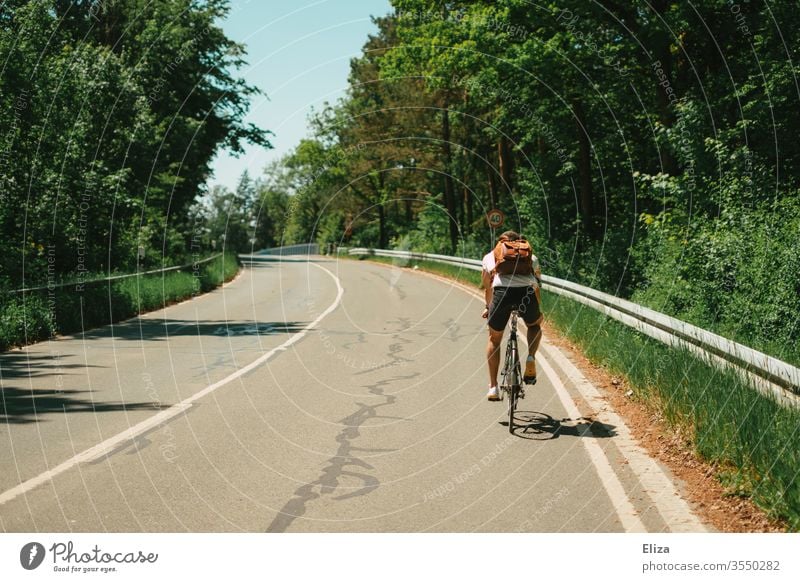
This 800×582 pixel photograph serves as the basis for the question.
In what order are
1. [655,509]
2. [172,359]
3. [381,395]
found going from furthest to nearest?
[172,359]
[381,395]
[655,509]

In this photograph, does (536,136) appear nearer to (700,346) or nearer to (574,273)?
(574,273)

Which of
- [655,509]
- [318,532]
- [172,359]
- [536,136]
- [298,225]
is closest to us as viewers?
[318,532]

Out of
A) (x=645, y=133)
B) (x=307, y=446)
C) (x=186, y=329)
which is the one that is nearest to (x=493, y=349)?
(x=307, y=446)

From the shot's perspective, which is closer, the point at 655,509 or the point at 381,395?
the point at 655,509

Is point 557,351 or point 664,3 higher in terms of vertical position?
point 664,3

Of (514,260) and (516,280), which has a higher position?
(514,260)

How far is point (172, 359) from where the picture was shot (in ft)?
43.1

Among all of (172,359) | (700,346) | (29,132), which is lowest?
(172,359)

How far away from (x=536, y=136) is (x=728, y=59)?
1084cm

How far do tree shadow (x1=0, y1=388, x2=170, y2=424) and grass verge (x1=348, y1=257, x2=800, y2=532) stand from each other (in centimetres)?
549

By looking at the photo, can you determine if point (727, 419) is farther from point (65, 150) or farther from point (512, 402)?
point (65, 150)

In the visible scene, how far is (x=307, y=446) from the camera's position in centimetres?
736

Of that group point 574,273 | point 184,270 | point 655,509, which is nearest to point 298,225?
point 184,270

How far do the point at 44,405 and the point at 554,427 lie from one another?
574 cm
